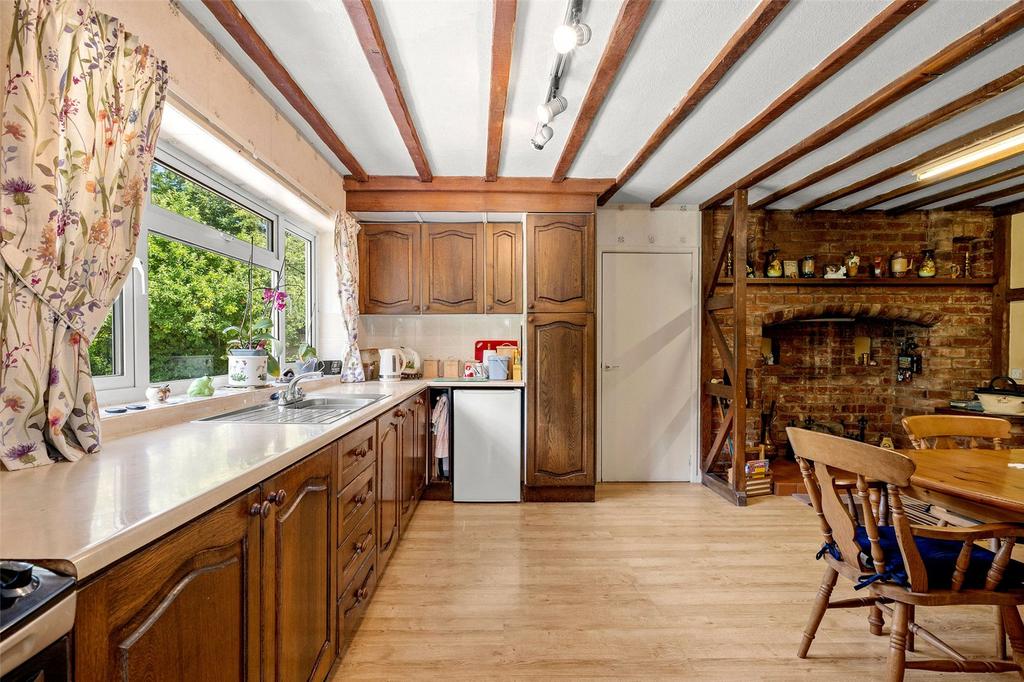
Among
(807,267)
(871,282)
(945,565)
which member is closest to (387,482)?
(945,565)

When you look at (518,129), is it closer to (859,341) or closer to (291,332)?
(291,332)

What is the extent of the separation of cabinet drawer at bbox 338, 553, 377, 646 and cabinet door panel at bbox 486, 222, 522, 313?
2.19 meters

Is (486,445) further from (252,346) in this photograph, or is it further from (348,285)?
(252,346)

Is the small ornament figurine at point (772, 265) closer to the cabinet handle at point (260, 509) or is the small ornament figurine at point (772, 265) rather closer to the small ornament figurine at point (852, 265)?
the small ornament figurine at point (852, 265)

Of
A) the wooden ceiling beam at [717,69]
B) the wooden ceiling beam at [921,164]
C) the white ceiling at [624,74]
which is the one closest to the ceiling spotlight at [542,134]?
the white ceiling at [624,74]

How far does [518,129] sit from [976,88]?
2.22m

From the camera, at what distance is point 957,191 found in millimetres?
3471

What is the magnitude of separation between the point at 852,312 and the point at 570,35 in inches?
150

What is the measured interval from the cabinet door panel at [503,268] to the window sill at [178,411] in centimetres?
184

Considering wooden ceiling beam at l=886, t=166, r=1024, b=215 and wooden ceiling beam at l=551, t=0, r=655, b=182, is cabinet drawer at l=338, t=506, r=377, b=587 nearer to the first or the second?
wooden ceiling beam at l=551, t=0, r=655, b=182

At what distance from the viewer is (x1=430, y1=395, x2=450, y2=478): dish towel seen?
342cm

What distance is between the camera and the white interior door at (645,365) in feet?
13.1

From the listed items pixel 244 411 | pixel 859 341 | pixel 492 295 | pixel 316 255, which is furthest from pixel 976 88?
pixel 316 255

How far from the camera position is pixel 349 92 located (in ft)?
7.23
